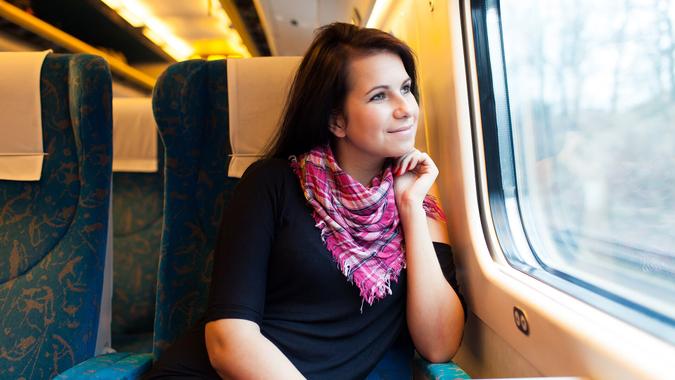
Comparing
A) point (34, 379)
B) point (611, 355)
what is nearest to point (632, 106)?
point (611, 355)

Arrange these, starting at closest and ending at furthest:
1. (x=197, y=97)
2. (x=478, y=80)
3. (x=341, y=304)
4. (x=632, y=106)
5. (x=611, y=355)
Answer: (x=611, y=355) < (x=632, y=106) < (x=341, y=304) < (x=478, y=80) < (x=197, y=97)

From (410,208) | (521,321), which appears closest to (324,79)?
(410,208)

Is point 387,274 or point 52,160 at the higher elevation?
point 52,160

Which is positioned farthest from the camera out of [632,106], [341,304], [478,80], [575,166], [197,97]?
[197,97]

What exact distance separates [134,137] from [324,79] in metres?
1.56

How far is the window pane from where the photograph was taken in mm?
773

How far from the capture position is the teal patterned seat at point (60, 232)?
1383 mm

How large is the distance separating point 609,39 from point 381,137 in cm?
52

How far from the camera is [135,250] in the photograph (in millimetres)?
2318

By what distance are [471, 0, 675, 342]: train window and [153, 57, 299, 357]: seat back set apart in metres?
0.67

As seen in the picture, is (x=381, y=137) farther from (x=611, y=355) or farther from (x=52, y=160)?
(x=52, y=160)

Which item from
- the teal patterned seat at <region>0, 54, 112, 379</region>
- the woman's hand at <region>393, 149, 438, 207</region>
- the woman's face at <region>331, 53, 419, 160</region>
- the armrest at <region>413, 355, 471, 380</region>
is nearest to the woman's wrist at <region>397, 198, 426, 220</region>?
the woman's hand at <region>393, 149, 438, 207</region>

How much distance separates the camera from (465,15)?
1322 millimetres

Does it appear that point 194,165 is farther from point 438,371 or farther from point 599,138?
point 599,138
